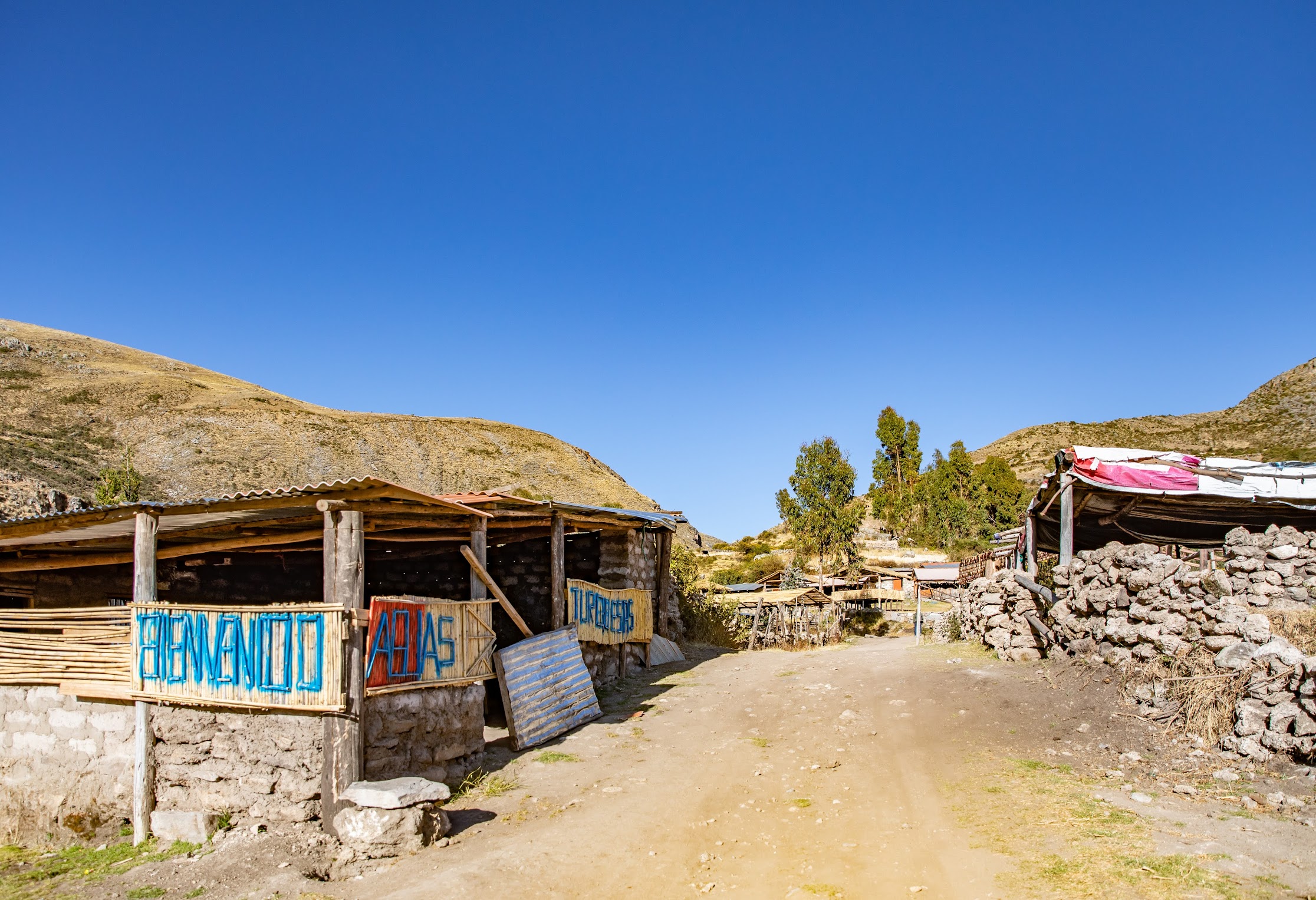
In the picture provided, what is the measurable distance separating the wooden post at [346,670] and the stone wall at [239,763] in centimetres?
17

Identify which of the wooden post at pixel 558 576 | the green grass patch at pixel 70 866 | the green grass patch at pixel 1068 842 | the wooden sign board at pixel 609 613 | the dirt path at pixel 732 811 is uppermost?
the wooden post at pixel 558 576

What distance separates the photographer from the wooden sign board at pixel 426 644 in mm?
7898

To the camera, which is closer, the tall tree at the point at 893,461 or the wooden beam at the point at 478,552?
the wooden beam at the point at 478,552

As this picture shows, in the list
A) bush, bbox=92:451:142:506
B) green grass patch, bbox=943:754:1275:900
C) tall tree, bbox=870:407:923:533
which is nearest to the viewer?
green grass patch, bbox=943:754:1275:900

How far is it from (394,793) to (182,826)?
2.69m

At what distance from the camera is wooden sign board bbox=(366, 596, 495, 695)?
7898 mm

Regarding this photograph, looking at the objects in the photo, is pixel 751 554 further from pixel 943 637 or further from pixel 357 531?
pixel 357 531

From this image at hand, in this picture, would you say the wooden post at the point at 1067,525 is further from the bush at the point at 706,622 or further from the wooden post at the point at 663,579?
the bush at the point at 706,622

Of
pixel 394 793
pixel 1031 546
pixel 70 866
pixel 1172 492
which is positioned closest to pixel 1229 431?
pixel 1031 546

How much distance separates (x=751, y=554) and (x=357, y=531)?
186 ft

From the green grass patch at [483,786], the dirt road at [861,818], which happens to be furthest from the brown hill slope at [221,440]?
the green grass patch at [483,786]

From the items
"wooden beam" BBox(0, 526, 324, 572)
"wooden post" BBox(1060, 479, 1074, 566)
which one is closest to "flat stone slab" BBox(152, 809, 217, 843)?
"wooden beam" BBox(0, 526, 324, 572)

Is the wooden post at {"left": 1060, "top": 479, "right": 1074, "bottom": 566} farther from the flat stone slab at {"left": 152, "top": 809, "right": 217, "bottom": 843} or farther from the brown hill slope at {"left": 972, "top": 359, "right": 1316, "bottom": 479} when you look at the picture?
the brown hill slope at {"left": 972, "top": 359, "right": 1316, "bottom": 479}

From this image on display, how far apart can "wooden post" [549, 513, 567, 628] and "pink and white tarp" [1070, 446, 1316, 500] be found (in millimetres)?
7958
